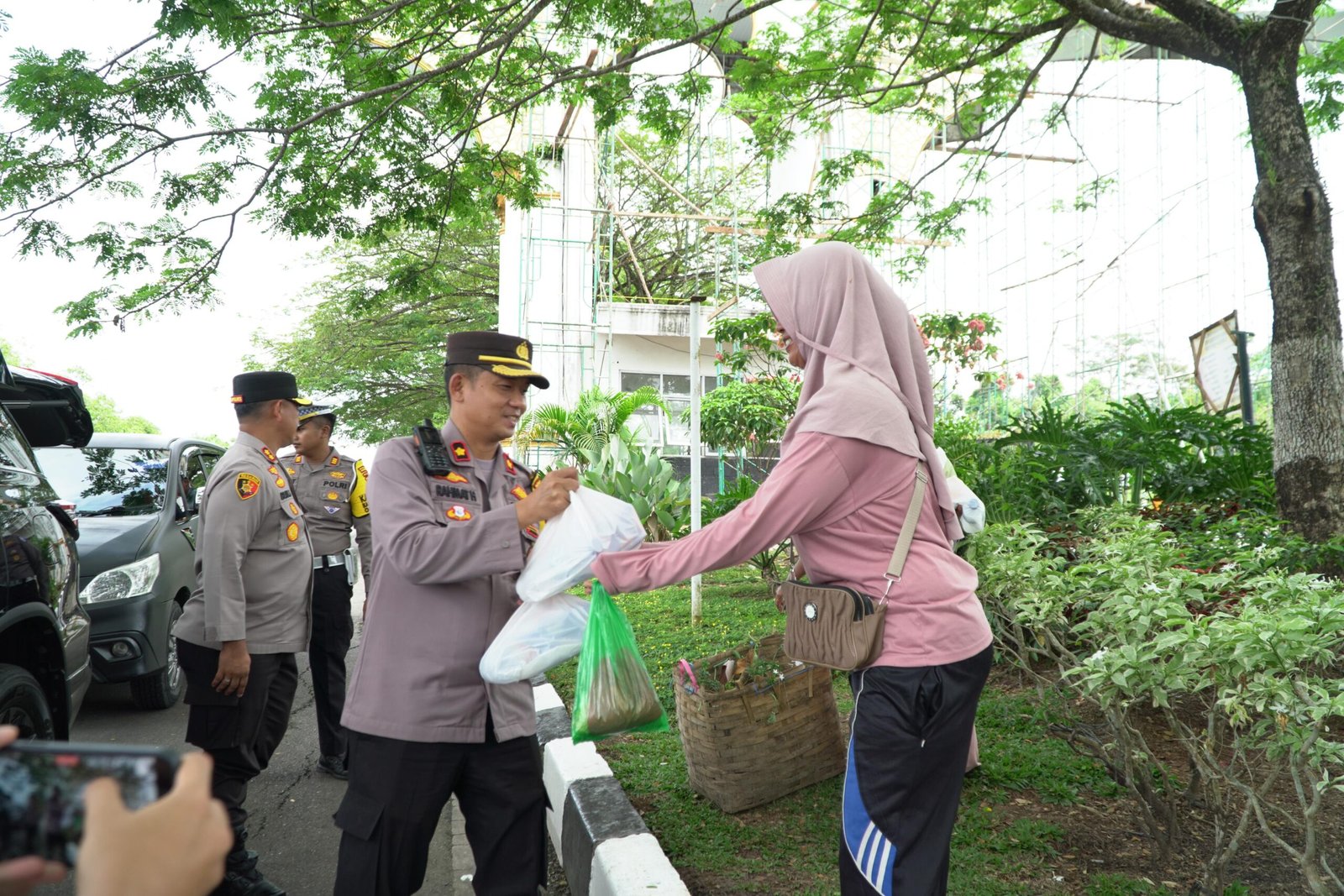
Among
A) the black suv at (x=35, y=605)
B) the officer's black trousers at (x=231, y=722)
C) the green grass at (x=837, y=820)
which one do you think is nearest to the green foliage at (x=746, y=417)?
the green grass at (x=837, y=820)

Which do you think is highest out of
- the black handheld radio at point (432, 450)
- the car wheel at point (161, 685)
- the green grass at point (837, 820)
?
the black handheld radio at point (432, 450)

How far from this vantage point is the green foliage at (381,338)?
26.4m

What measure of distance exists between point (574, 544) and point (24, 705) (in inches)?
81.9

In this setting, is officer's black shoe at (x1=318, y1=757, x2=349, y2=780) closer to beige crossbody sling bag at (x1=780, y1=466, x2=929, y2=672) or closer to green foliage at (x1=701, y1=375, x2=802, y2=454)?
beige crossbody sling bag at (x1=780, y1=466, x2=929, y2=672)

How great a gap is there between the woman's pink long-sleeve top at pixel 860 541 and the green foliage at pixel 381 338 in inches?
930

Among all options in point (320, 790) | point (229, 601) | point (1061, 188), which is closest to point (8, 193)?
point (229, 601)

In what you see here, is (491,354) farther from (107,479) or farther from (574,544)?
(107,479)

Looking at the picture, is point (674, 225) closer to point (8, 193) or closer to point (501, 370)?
point (8, 193)

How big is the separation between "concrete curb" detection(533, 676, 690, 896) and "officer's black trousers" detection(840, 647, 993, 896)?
0.97 m

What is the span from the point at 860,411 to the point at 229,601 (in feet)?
8.49

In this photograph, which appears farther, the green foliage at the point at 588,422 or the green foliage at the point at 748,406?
the green foliage at the point at 588,422

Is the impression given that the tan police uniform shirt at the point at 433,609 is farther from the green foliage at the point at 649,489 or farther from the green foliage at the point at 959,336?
the green foliage at the point at 649,489

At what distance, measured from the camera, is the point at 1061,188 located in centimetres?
1923

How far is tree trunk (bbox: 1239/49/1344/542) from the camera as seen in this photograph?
486 centimetres
